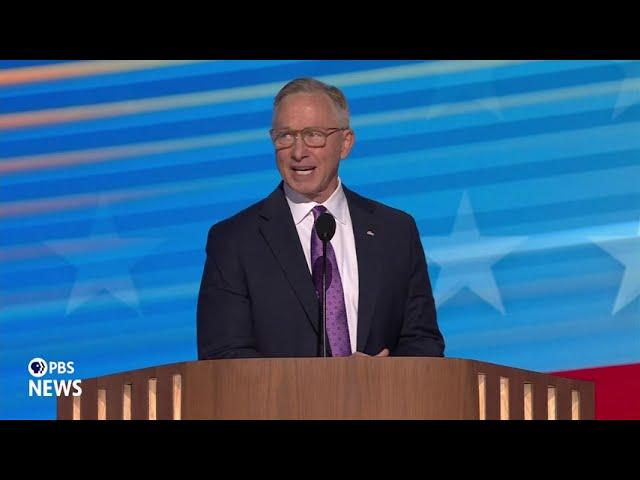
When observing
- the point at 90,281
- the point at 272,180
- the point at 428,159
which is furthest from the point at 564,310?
the point at 90,281

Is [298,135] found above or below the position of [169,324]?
above

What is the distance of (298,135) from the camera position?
20.8 feet

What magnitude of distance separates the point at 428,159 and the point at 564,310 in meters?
0.84

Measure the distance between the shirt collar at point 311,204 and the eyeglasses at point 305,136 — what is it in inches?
8.2

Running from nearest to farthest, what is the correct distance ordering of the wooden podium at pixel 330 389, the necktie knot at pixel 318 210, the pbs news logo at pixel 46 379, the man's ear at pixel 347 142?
1. the wooden podium at pixel 330 389
2. the necktie knot at pixel 318 210
3. the man's ear at pixel 347 142
4. the pbs news logo at pixel 46 379

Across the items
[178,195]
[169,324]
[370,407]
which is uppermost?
[178,195]

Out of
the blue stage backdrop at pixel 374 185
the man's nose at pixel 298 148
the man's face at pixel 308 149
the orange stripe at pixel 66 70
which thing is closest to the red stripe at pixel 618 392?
the blue stage backdrop at pixel 374 185

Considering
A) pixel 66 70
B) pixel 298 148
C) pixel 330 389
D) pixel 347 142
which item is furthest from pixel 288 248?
pixel 66 70

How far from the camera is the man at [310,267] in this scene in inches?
242

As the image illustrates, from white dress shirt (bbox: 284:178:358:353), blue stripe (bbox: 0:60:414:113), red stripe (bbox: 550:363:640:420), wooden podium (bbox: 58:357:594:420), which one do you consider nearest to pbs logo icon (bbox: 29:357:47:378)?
blue stripe (bbox: 0:60:414:113)

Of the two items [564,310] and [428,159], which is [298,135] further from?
[564,310]

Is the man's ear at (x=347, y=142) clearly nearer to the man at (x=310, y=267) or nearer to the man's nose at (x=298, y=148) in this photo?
the man at (x=310, y=267)

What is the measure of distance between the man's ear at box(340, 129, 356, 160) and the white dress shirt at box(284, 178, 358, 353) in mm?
109

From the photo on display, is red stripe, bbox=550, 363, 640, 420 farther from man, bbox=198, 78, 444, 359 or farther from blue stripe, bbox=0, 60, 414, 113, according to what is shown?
blue stripe, bbox=0, 60, 414, 113
